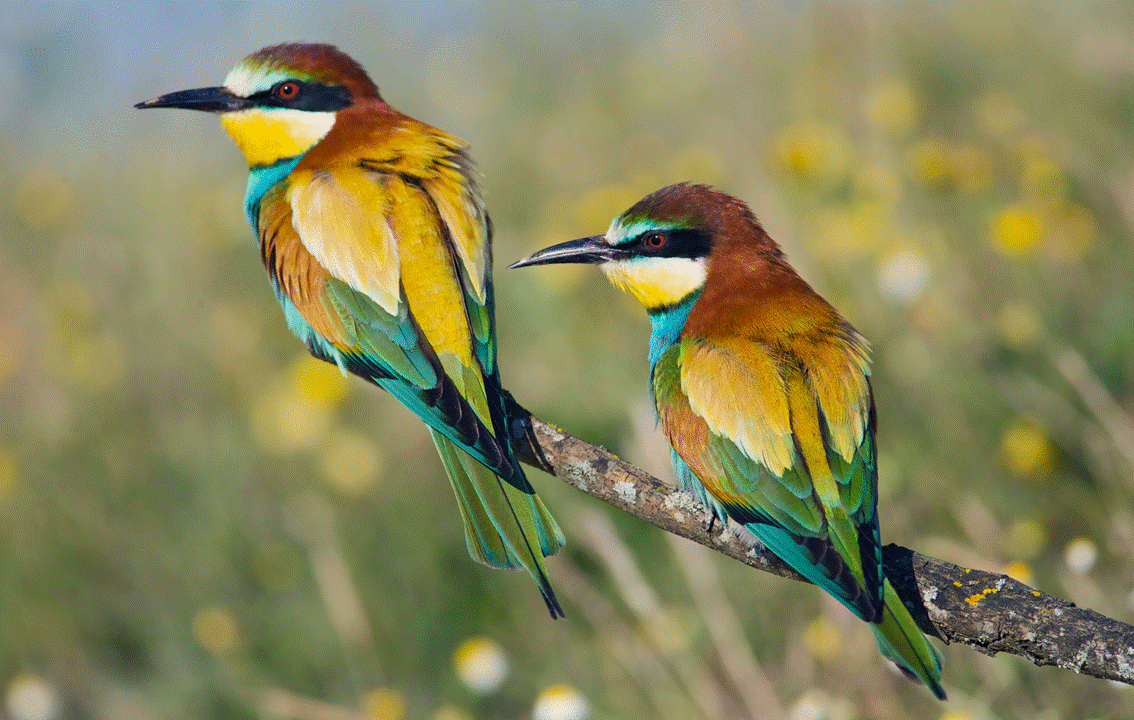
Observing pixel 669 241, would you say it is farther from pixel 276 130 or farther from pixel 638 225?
pixel 276 130

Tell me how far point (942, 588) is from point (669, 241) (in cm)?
64

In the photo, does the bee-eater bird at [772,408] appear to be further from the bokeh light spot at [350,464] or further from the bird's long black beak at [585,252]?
the bokeh light spot at [350,464]

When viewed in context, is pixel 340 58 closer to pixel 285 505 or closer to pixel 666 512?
pixel 666 512

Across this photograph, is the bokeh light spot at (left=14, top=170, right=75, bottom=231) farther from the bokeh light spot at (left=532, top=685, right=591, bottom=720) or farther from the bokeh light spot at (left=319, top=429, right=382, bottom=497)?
the bokeh light spot at (left=532, top=685, right=591, bottom=720)

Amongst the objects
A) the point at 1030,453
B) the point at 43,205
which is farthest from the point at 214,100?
the point at 43,205

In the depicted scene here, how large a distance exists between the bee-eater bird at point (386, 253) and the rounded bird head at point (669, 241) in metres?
0.21

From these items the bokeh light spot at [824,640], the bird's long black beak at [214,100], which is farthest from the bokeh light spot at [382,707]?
the bird's long black beak at [214,100]

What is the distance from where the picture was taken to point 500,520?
1.45 meters

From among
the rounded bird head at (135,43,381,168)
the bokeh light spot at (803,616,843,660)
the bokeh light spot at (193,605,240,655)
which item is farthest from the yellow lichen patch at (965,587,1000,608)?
the bokeh light spot at (193,605,240,655)

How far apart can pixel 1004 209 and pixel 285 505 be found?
2.48 metres

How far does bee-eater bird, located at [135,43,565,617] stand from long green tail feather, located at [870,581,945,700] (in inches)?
16.7

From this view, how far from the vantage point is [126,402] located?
11.7 feet

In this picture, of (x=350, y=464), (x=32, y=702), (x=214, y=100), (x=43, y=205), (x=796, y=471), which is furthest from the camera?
(x=43, y=205)

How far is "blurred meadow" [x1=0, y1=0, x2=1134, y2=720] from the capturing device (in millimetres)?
2207
